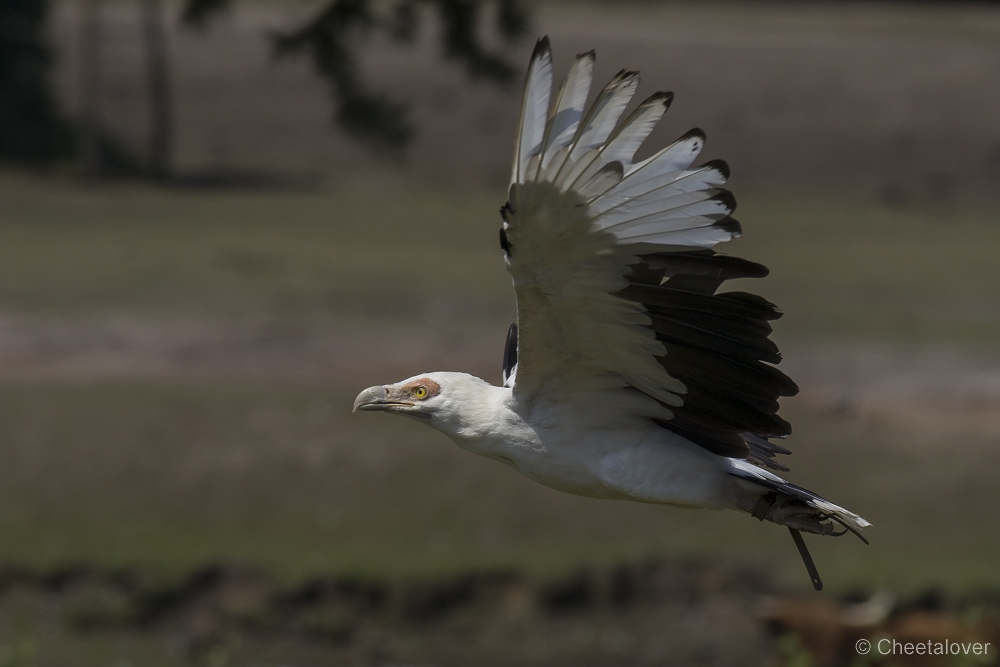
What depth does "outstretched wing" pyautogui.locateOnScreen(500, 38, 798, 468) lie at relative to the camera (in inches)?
168

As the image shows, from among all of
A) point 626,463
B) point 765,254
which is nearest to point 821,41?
point 765,254

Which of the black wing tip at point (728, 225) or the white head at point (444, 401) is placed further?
the white head at point (444, 401)

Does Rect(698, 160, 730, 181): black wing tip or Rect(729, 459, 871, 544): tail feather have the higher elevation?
Rect(698, 160, 730, 181): black wing tip

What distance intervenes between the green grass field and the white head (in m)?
6.25

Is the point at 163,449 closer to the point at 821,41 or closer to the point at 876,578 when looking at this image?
the point at 876,578

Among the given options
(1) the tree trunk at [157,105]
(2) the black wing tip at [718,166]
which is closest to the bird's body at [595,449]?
(2) the black wing tip at [718,166]

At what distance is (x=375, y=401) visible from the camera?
17.2 feet

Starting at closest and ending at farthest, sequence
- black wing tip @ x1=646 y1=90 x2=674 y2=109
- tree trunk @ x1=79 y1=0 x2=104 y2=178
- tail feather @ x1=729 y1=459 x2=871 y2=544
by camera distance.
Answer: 1. black wing tip @ x1=646 y1=90 x2=674 y2=109
2. tail feather @ x1=729 y1=459 x2=871 y2=544
3. tree trunk @ x1=79 y1=0 x2=104 y2=178

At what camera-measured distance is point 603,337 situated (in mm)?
4812

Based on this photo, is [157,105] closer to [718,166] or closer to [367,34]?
[367,34]

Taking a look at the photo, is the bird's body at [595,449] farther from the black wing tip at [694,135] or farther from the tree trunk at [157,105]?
the tree trunk at [157,105]

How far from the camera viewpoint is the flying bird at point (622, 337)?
14.1 ft

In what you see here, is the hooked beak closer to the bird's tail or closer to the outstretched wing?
the outstretched wing

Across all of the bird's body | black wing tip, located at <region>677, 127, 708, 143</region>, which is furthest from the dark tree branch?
black wing tip, located at <region>677, 127, 708, 143</region>
